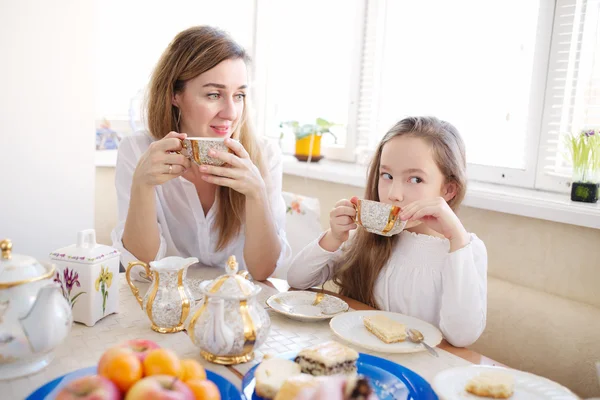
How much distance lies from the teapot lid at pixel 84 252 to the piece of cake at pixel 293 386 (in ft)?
1.87

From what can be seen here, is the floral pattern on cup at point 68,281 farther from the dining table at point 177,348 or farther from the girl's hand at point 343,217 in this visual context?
the girl's hand at point 343,217

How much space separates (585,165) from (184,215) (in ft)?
4.42

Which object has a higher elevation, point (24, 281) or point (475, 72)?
point (475, 72)

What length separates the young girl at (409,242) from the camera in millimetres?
1337

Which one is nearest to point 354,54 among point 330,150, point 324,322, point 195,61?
point 330,150

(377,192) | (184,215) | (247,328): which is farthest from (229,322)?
(184,215)

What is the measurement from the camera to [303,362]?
2.81 feet

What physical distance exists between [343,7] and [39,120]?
1.71m

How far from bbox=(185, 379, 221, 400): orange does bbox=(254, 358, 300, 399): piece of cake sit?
0.10m

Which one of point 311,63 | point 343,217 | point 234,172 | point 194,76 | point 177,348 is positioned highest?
point 311,63

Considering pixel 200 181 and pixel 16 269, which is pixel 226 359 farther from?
pixel 200 181

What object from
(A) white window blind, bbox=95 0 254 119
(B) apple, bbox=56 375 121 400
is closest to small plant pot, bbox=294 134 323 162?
(A) white window blind, bbox=95 0 254 119

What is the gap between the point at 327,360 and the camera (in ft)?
2.72

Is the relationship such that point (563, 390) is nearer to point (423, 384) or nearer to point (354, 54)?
point (423, 384)
